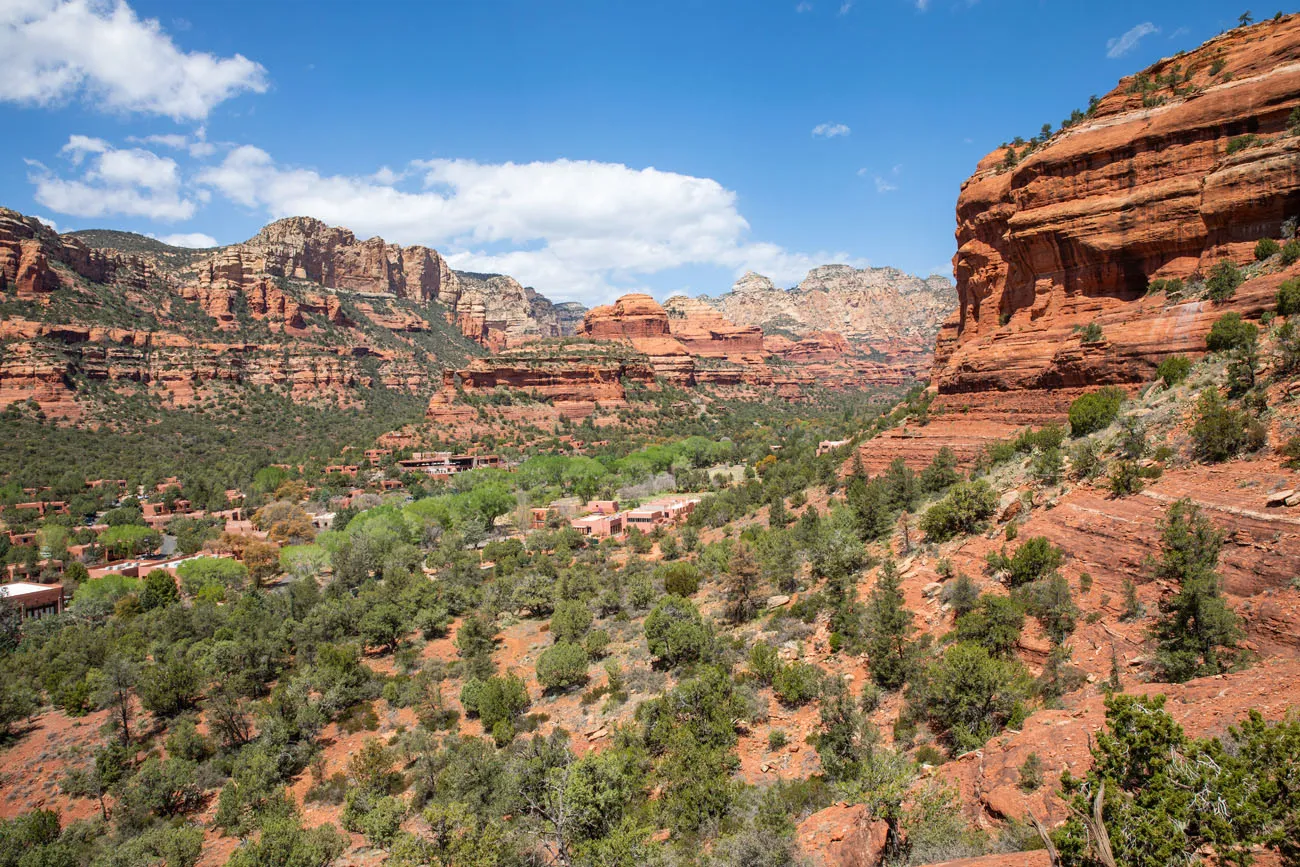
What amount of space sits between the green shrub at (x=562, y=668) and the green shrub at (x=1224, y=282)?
2440 centimetres

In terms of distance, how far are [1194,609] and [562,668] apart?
17575 mm

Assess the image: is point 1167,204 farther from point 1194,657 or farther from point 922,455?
point 1194,657

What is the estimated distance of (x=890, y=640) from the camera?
1573 cm

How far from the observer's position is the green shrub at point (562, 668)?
22.0 meters

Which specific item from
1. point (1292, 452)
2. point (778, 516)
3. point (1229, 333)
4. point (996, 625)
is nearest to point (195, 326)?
point (778, 516)

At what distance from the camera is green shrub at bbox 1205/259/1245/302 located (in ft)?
65.6

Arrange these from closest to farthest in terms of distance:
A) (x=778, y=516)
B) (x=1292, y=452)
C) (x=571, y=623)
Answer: (x=1292, y=452)
(x=571, y=623)
(x=778, y=516)

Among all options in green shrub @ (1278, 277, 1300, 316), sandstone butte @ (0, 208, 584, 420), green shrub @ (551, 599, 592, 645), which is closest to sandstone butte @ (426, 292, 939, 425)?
sandstone butte @ (0, 208, 584, 420)

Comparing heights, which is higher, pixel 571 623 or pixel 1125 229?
pixel 1125 229

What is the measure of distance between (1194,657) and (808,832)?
7151mm

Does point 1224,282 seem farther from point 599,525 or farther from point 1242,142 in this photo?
point 599,525

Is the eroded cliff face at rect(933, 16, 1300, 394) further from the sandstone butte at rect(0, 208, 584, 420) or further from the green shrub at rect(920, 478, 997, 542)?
the sandstone butte at rect(0, 208, 584, 420)

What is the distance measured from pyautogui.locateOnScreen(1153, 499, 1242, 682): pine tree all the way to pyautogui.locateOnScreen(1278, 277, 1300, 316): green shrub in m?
9.99

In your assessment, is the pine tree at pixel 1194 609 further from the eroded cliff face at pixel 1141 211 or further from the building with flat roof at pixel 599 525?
the building with flat roof at pixel 599 525
